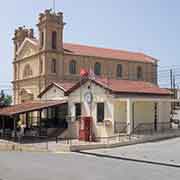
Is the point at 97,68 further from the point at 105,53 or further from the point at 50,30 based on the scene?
the point at 50,30

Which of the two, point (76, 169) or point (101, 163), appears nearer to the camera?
point (76, 169)

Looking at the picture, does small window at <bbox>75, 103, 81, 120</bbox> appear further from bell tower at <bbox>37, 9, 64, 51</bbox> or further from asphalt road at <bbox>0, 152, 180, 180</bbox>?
bell tower at <bbox>37, 9, 64, 51</bbox>

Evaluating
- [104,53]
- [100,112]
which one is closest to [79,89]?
[100,112]

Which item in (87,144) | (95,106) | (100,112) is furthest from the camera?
(95,106)

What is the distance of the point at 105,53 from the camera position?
65.4 m

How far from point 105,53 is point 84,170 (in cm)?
4731

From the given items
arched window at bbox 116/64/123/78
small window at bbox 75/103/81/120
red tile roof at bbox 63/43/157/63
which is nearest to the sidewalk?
small window at bbox 75/103/81/120

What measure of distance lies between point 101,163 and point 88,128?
13.4 m

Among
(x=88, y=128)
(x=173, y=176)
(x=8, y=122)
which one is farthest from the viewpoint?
(x=8, y=122)

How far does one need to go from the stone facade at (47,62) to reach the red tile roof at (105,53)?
59cm

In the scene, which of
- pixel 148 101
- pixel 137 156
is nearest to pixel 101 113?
pixel 148 101

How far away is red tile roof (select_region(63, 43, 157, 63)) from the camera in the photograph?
61.6 m

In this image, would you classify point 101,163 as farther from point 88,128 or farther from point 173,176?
point 88,128

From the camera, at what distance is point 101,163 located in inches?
867
